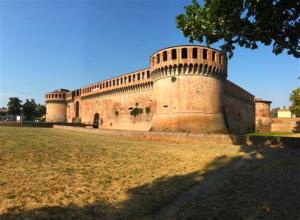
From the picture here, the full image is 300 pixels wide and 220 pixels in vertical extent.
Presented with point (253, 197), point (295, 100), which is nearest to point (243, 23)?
point (253, 197)

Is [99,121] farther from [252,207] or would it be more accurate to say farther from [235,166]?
[252,207]

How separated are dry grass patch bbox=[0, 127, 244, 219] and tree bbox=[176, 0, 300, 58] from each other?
18.0ft

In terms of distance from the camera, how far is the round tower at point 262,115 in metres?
49.7

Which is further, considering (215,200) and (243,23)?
(243,23)

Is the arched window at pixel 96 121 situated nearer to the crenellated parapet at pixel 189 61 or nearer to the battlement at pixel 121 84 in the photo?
the battlement at pixel 121 84

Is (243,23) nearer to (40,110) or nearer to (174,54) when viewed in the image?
(174,54)

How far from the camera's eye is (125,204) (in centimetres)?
599

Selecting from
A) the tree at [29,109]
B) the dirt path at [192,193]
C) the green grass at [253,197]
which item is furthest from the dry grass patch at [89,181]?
the tree at [29,109]

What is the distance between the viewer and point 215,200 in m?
6.49

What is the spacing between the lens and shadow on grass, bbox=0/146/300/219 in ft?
17.7

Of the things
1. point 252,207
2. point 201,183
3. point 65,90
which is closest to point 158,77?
point 201,183

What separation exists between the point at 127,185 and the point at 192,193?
5.93 feet

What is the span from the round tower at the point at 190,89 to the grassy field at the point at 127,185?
48.0 ft

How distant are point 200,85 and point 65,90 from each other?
42.2 metres
